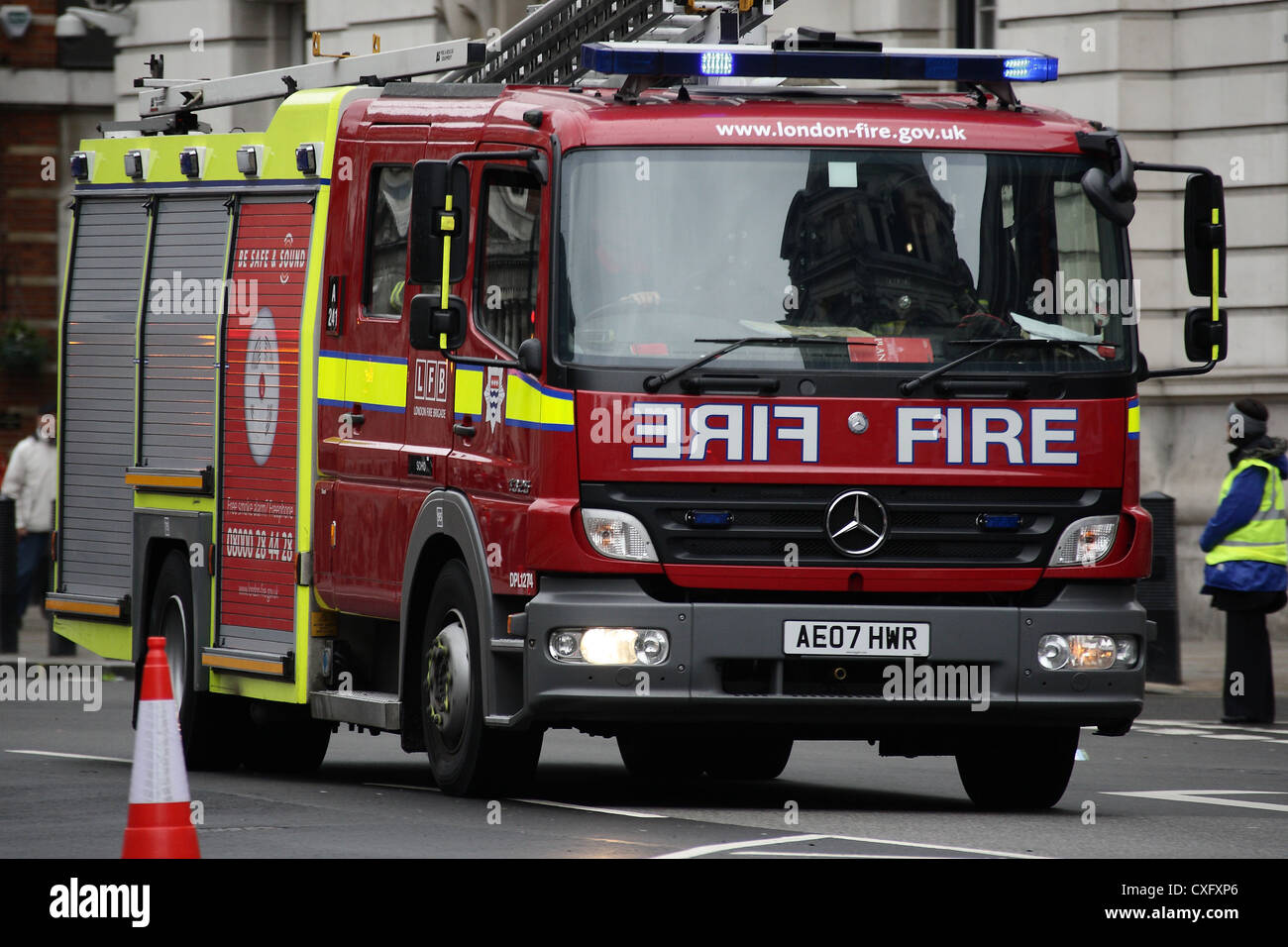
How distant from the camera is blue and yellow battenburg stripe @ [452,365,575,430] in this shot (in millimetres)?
10062

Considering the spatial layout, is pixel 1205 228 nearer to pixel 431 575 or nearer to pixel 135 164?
pixel 431 575

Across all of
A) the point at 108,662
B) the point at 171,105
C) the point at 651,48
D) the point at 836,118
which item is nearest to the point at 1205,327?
the point at 836,118

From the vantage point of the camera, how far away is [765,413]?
1003 centimetres

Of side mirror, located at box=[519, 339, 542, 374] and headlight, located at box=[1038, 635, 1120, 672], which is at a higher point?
side mirror, located at box=[519, 339, 542, 374]

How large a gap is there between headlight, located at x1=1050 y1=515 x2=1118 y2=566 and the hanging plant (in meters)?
23.6

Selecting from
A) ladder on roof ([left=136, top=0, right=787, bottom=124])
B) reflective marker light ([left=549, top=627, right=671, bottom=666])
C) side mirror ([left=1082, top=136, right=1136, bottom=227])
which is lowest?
reflective marker light ([left=549, top=627, right=671, bottom=666])

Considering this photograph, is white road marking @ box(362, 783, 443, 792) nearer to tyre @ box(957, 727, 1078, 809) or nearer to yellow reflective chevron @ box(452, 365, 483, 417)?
yellow reflective chevron @ box(452, 365, 483, 417)

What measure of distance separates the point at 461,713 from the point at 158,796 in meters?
2.94

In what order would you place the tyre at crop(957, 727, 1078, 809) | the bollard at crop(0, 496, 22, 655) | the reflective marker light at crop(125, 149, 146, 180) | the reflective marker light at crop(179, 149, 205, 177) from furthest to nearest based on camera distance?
the bollard at crop(0, 496, 22, 655) → the reflective marker light at crop(125, 149, 146, 180) → the reflective marker light at crop(179, 149, 205, 177) → the tyre at crop(957, 727, 1078, 809)

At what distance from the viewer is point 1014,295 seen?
408 inches

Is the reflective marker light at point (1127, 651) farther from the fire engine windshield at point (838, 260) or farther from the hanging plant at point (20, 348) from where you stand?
the hanging plant at point (20, 348)

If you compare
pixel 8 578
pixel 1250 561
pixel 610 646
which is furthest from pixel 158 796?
pixel 8 578

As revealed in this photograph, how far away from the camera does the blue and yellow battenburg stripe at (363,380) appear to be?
11.4 metres

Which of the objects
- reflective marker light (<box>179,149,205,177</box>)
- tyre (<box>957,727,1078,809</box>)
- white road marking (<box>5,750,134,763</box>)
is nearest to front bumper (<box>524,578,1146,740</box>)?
tyre (<box>957,727,1078,809</box>)
